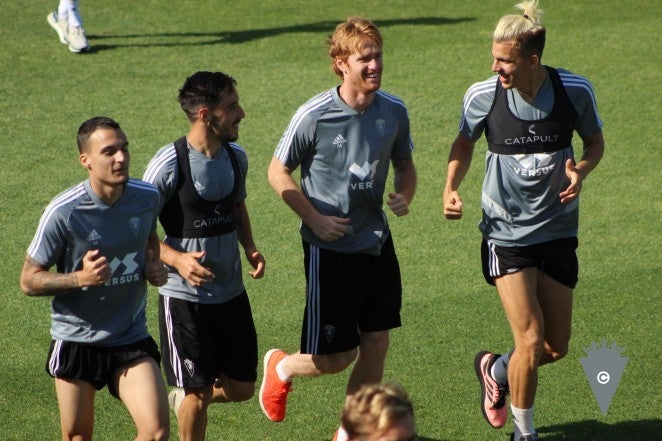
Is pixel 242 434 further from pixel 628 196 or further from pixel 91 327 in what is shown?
pixel 628 196

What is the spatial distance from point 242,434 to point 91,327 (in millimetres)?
1400

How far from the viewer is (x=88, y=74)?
41.8 ft

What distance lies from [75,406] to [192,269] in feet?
2.84

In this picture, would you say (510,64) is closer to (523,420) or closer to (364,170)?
(364,170)

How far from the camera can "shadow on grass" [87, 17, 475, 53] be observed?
13.6 m

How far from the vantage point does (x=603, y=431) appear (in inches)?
267

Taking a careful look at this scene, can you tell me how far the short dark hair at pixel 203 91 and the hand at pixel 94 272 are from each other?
1045 millimetres

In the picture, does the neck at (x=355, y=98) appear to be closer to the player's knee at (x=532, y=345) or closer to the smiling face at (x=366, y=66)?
the smiling face at (x=366, y=66)

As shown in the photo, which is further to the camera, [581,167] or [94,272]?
[581,167]

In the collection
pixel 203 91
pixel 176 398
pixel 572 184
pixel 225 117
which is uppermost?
pixel 203 91

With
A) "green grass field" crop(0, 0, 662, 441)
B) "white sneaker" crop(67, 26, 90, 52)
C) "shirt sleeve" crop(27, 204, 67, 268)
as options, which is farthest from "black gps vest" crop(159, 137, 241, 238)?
"white sneaker" crop(67, 26, 90, 52)

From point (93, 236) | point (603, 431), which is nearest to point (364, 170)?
point (93, 236)

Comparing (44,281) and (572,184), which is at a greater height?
(572,184)

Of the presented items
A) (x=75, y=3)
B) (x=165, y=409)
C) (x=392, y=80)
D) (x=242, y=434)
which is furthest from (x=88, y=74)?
(x=165, y=409)
